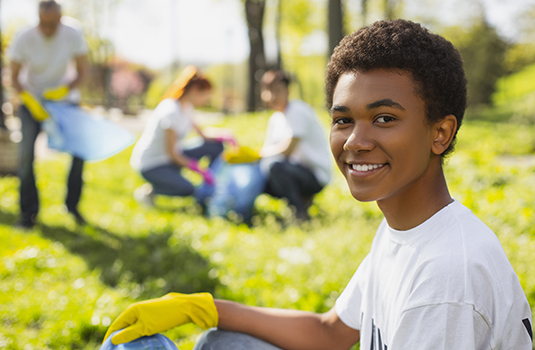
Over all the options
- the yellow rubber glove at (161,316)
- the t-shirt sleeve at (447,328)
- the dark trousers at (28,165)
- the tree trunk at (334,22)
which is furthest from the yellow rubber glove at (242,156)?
the tree trunk at (334,22)

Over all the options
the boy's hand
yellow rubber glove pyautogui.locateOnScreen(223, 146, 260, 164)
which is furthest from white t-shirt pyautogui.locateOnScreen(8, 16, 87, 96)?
yellow rubber glove pyautogui.locateOnScreen(223, 146, 260, 164)

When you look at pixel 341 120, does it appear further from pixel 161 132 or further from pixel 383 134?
pixel 161 132

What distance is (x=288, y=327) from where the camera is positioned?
1536mm

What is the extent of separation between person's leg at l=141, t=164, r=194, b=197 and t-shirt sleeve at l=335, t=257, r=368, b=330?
3.54m

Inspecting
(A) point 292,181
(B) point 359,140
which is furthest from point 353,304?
(A) point 292,181

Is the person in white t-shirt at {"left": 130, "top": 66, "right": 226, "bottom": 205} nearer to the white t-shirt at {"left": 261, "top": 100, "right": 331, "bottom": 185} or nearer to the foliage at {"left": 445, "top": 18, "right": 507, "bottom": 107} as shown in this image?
the white t-shirt at {"left": 261, "top": 100, "right": 331, "bottom": 185}

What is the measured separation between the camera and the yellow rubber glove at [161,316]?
4.84ft

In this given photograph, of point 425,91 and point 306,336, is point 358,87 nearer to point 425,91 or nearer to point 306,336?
point 425,91

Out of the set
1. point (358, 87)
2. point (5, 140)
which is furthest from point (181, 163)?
point (358, 87)

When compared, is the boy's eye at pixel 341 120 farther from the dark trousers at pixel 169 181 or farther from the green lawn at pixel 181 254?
the dark trousers at pixel 169 181

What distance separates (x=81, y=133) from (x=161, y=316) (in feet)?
10.3

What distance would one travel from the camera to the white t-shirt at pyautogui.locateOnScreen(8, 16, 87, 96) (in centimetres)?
407

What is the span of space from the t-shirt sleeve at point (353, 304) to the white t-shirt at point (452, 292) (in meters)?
0.21

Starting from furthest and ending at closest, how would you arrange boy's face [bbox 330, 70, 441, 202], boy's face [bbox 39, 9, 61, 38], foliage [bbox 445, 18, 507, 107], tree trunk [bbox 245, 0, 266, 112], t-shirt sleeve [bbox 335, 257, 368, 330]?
foliage [bbox 445, 18, 507, 107] < tree trunk [bbox 245, 0, 266, 112] < boy's face [bbox 39, 9, 61, 38] < t-shirt sleeve [bbox 335, 257, 368, 330] < boy's face [bbox 330, 70, 441, 202]
